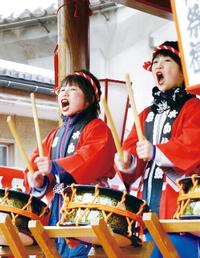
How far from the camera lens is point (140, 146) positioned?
3.52 metres

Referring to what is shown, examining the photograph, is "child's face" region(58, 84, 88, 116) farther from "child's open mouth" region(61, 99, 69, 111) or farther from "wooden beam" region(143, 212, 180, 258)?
"wooden beam" region(143, 212, 180, 258)

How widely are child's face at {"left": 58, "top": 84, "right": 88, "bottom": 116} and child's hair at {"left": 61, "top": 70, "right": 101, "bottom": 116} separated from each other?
0.03 m

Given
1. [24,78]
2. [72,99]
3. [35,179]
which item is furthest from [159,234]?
[24,78]

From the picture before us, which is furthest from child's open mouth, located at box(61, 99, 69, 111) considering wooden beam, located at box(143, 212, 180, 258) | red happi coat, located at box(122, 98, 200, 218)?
wooden beam, located at box(143, 212, 180, 258)

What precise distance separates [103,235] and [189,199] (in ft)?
1.34

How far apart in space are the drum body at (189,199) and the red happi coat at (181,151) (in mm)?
355

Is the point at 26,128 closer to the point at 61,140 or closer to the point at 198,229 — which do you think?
the point at 61,140

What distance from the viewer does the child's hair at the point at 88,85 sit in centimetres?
428

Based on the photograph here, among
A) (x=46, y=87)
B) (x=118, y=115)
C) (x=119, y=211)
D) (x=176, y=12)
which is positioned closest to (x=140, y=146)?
(x=119, y=211)

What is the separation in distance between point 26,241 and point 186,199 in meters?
0.95

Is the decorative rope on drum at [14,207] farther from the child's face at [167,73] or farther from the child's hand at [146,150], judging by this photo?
the child's face at [167,73]

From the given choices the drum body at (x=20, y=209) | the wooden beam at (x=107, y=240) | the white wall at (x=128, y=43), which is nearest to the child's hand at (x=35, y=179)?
the drum body at (x=20, y=209)

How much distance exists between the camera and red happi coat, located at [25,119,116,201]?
394cm

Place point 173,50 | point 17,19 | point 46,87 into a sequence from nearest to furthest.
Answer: point 173,50
point 46,87
point 17,19
